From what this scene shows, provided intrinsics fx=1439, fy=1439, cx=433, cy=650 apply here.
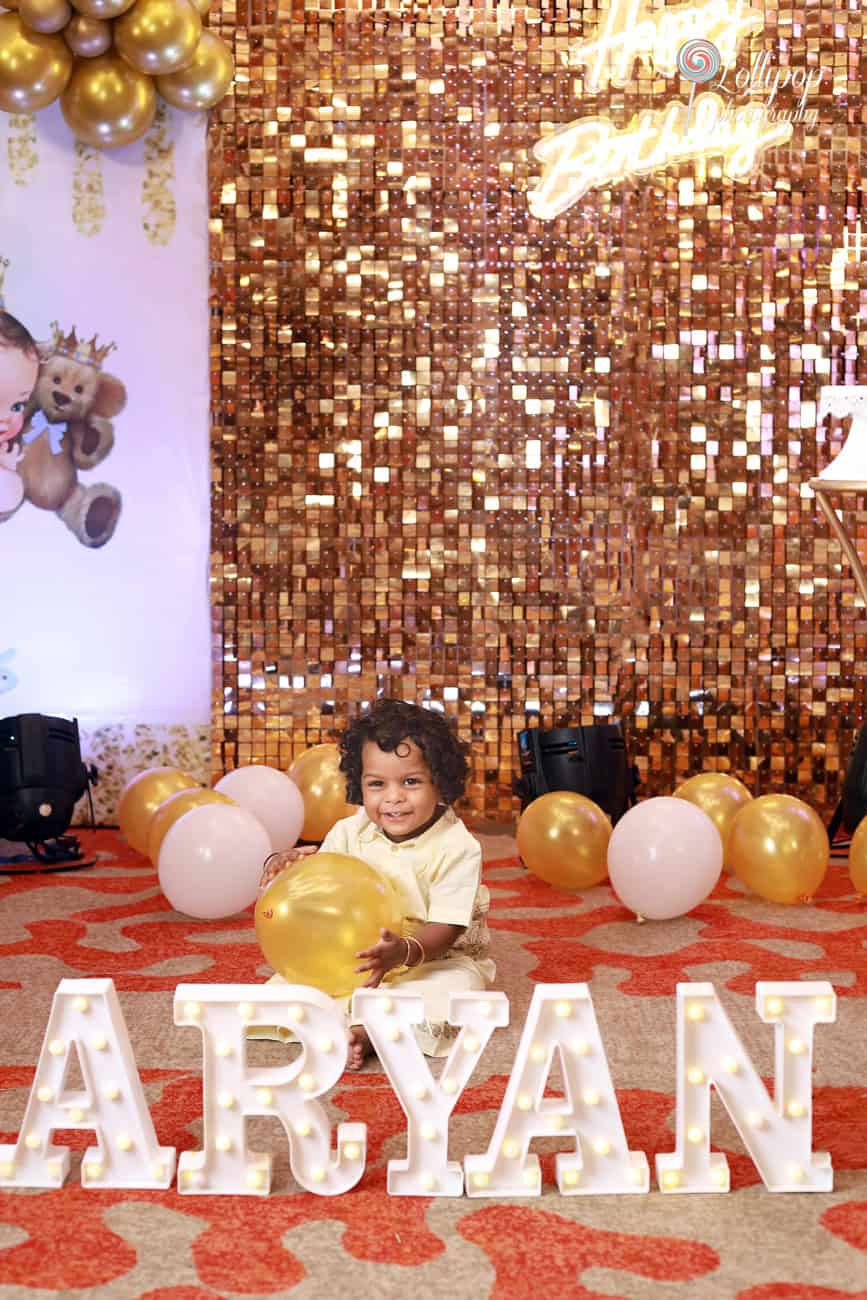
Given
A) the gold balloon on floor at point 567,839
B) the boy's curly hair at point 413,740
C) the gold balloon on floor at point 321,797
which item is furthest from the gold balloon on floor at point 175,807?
the boy's curly hair at point 413,740

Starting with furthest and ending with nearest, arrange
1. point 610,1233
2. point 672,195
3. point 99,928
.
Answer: point 672,195
point 99,928
point 610,1233

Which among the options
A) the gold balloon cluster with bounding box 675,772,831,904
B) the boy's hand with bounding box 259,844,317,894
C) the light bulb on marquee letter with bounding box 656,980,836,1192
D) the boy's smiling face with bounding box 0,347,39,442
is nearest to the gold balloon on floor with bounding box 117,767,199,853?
the boy's smiling face with bounding box 0,347,39,442

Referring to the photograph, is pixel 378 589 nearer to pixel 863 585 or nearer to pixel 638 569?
pixel 638 569

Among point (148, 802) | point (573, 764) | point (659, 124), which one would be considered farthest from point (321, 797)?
point (659, 124)

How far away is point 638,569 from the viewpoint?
574cm

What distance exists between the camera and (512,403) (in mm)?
5730

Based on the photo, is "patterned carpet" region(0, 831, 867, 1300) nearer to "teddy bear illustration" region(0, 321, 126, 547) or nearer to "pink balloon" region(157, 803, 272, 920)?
"pink balloon" region(157, 803, 272, 920)

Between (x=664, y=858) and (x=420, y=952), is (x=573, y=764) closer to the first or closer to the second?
(x=664, y=858)

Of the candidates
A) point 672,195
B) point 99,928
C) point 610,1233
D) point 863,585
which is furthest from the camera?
point 672,195

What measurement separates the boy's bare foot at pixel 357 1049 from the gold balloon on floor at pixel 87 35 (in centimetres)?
388

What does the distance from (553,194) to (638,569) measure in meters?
Result: 1.52

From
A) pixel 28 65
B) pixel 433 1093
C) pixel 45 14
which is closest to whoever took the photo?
pixel 433 1093

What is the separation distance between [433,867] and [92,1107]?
3.57ft

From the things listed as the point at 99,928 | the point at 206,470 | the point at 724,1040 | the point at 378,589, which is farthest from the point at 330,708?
the point at 724,1040
